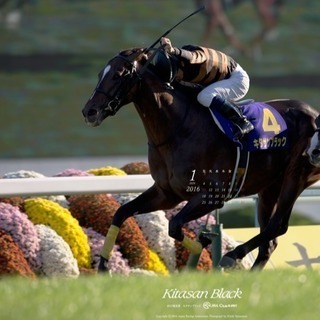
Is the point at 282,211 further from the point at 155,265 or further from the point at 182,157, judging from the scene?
the point at 155,265

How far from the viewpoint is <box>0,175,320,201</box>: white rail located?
7.68 m

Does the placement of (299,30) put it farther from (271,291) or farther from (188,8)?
(271,291)

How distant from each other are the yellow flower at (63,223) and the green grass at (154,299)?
2000 mm

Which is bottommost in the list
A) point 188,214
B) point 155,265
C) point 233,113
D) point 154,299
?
point 155,265

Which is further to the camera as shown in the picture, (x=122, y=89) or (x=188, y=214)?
(x=122, y=89)

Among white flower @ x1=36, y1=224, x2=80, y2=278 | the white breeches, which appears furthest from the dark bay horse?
white flower @ x1=36, y1=224, x2=80, y2=278

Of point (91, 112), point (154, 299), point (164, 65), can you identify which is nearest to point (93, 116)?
point (91, 112)

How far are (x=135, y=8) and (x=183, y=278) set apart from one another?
41.7 feet

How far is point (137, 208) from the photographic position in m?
7.48

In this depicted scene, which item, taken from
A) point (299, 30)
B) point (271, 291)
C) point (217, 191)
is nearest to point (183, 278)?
point (271, 291)

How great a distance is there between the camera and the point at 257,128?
7613 millimetres

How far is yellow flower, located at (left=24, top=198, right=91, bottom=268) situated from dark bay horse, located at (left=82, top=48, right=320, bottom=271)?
0.52 meters

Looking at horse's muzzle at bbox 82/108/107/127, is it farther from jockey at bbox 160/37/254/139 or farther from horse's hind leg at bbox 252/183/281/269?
horse's hind leg at bbox 252/183/281/269

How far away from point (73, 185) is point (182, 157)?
0.89 meters
